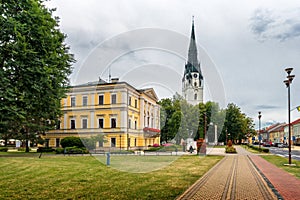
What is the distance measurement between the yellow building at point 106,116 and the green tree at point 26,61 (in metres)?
10.4

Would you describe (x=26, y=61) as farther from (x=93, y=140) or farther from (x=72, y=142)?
(x=72, y=142)

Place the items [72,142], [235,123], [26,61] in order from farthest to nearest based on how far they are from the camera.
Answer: [235,123], [72,142], [26,61]

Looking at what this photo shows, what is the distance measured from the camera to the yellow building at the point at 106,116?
35.9 m

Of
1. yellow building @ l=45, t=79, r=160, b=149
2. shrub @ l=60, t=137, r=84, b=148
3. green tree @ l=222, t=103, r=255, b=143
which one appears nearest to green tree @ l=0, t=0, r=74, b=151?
yellow building @ l=45, t=79, r=160, b=149

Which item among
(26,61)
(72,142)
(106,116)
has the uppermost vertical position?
(26,61)

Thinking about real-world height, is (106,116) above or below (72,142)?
above

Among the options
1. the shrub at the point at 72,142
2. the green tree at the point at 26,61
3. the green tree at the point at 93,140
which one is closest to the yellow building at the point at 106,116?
the green tree at the point at 93,140

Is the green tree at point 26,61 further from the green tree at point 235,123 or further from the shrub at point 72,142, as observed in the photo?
the green tree at point 235,123

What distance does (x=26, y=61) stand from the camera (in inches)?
821

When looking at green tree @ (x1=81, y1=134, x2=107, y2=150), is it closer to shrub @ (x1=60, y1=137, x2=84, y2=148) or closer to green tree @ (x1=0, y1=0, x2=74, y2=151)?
shrub @ (x1=60, y1=137, x2=84, y2=148)

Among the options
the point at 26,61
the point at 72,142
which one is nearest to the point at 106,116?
the point at 72,142

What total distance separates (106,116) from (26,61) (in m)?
27.8

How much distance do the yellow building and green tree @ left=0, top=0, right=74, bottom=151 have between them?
10.4 meters

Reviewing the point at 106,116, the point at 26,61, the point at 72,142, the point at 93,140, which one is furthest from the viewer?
the point at 106,116
